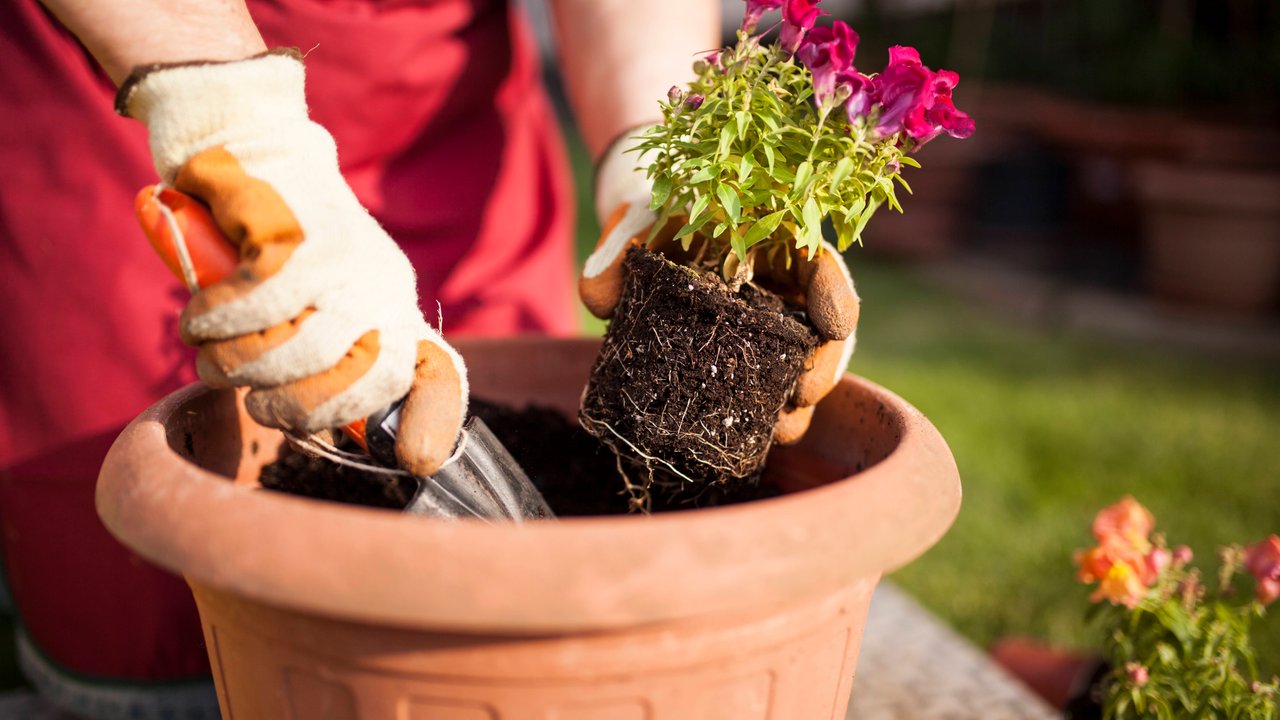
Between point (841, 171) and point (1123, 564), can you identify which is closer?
point (841, 171)

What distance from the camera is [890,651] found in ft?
6.39

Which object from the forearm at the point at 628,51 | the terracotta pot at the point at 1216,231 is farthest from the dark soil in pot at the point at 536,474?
the terracotta pot at the point at 1216,231

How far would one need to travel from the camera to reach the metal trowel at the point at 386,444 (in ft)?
3.05

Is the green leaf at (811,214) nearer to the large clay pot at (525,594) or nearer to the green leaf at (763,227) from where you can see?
the green leaf at (763,227)

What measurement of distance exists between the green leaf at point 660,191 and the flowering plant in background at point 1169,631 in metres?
0.90

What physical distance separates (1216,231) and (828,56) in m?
4.54

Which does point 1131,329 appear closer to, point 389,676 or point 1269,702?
point 1269,702

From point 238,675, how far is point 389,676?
0.79 feet

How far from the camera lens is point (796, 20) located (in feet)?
3.51

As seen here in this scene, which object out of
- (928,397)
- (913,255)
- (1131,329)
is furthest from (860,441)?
(913,255)

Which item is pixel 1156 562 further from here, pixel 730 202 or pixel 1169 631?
pixel 730 202

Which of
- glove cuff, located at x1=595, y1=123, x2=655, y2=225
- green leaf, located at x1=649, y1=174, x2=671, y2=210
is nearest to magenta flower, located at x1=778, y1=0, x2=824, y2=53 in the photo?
green leaf, located at x1=649, y1=174, x2=671, y2=210

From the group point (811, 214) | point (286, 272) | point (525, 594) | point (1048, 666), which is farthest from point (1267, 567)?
point (286, 272)

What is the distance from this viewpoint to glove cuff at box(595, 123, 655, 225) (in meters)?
1.50
